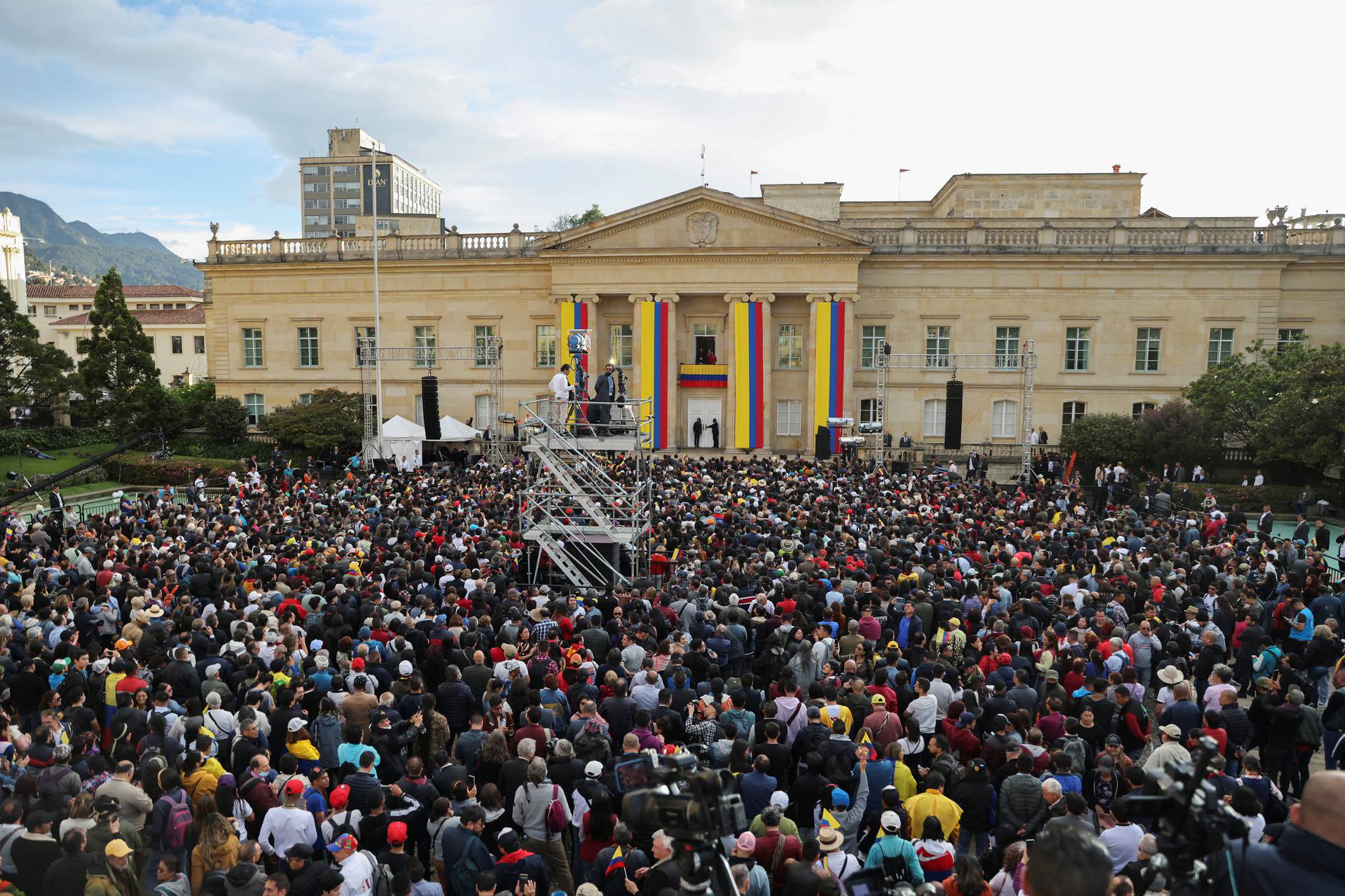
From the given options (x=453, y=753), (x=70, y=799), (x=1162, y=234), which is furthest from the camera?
(x=1162, y=234)

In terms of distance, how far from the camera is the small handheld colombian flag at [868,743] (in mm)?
8219

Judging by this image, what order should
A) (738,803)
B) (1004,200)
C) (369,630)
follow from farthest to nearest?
(1004,200) → (369,630) → (738,803)

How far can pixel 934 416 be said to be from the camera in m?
41.9

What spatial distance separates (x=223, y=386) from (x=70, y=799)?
43.2 meters

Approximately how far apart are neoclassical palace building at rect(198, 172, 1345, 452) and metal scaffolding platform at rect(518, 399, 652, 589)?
2060 cm

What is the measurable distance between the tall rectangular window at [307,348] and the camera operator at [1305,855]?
154 feet

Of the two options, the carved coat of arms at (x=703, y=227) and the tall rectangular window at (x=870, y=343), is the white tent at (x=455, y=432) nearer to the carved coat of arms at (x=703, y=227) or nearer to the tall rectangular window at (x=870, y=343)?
the carved coat of arms at (x=703, y=227)

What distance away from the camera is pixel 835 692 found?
9.41 metres

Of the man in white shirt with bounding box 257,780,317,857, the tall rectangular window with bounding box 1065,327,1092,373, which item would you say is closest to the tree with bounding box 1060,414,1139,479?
the tall rectangular window with bounding box 1065,327,1092,373

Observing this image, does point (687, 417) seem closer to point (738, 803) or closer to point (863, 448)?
point (863, 448)

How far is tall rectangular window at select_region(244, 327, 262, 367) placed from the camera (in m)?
45.6

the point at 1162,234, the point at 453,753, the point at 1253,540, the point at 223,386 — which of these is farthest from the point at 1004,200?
the point at 453,753

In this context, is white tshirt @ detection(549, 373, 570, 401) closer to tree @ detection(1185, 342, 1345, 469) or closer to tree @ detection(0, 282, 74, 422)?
tree @ detection(1185, 342, 1345, 469)

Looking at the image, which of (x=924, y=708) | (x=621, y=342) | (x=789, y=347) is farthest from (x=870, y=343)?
(x=924, y=708)
